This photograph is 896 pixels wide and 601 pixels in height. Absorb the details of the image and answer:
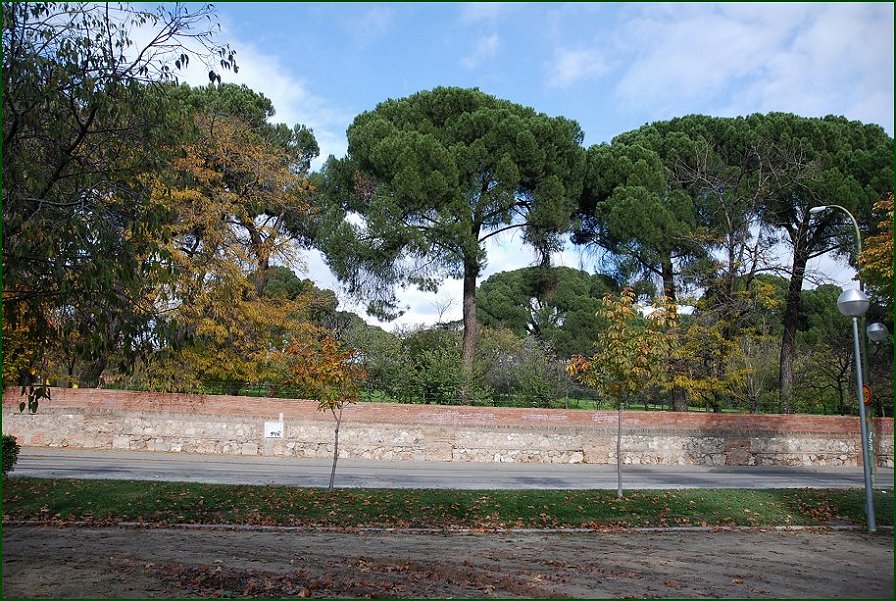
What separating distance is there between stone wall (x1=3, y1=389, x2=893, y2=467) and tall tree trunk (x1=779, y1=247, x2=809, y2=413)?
7.51m

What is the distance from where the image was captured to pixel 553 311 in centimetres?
5159

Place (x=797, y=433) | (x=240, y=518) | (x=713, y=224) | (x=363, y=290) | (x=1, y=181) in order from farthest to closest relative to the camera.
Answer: (x=713, y=224) < (x=363, y=290) < (x=797, y=433) < (x=240, y=518) < (x=1, y=181)

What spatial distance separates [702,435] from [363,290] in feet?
47.9

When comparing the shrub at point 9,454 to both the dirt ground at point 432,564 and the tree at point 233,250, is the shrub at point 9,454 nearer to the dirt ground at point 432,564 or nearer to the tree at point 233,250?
the dirt ground at point 432,564

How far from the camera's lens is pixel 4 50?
6254 mm

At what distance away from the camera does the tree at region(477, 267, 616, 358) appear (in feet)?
155

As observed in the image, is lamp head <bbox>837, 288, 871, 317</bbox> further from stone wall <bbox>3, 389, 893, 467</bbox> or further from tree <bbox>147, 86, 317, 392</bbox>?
tree <bbox>147, 86, 317, 392</bbox>

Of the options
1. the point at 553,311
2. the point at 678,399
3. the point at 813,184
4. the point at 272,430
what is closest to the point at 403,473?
the point at 272,430

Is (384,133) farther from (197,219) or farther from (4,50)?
(4,50)

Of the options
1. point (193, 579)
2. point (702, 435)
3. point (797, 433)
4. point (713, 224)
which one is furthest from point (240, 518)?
point (713, 224)

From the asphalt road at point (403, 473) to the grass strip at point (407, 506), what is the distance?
6.21 ft

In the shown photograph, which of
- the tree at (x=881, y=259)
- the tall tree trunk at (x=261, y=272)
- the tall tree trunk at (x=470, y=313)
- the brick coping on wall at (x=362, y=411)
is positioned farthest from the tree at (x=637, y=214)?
the tall tree trunk at (x=261, y=272)

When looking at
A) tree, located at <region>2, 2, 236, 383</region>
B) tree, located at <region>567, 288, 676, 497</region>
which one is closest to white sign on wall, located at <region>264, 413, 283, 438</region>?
tree, located at <region>567, 288, 676, 497</region>

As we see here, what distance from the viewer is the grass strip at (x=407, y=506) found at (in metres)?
11.3
